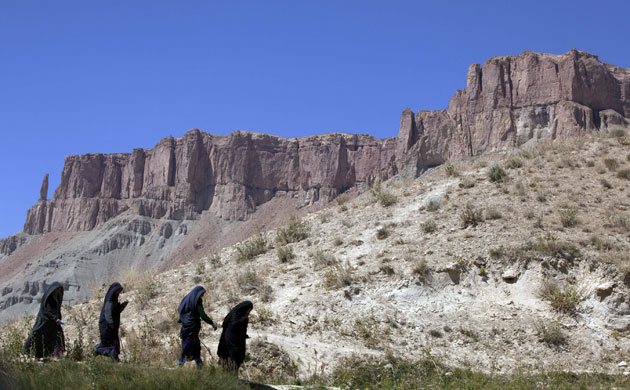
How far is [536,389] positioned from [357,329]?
3598mm

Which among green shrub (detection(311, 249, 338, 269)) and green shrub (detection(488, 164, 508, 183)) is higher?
green shrub (detection(488, 164, 508, 183))

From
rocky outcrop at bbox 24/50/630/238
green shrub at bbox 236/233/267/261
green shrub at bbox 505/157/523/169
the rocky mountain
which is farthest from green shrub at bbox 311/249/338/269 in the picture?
rocky outcrop at bbox 24/50/630/238

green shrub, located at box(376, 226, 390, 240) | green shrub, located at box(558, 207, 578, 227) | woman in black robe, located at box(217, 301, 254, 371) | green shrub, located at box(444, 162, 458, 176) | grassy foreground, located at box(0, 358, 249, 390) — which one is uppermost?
green shrub, located at box(444, 162, 458, 176)

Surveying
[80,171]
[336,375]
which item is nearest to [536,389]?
[336,375]

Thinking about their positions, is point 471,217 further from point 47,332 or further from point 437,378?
point 47,332

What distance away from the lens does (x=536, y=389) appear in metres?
7.74

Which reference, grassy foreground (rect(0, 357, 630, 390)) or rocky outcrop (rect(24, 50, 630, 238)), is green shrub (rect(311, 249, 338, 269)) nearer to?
grassy foreground (rect(0, 357, 630, 390))

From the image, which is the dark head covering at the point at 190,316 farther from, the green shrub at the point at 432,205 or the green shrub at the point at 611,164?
the green shrub at the point at 611,164

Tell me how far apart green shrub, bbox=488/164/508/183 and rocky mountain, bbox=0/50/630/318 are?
200 ft

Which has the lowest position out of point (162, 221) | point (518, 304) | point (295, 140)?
point (518, 304)

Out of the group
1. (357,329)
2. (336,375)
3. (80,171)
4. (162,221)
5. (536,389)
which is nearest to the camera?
(536,389)

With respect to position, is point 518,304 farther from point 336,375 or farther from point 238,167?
point 238,167

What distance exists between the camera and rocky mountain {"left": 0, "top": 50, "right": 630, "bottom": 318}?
268ft

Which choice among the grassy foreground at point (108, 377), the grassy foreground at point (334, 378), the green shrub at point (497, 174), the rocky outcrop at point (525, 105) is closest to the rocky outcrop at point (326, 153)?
the rocky outcrop at point (525, 105)
